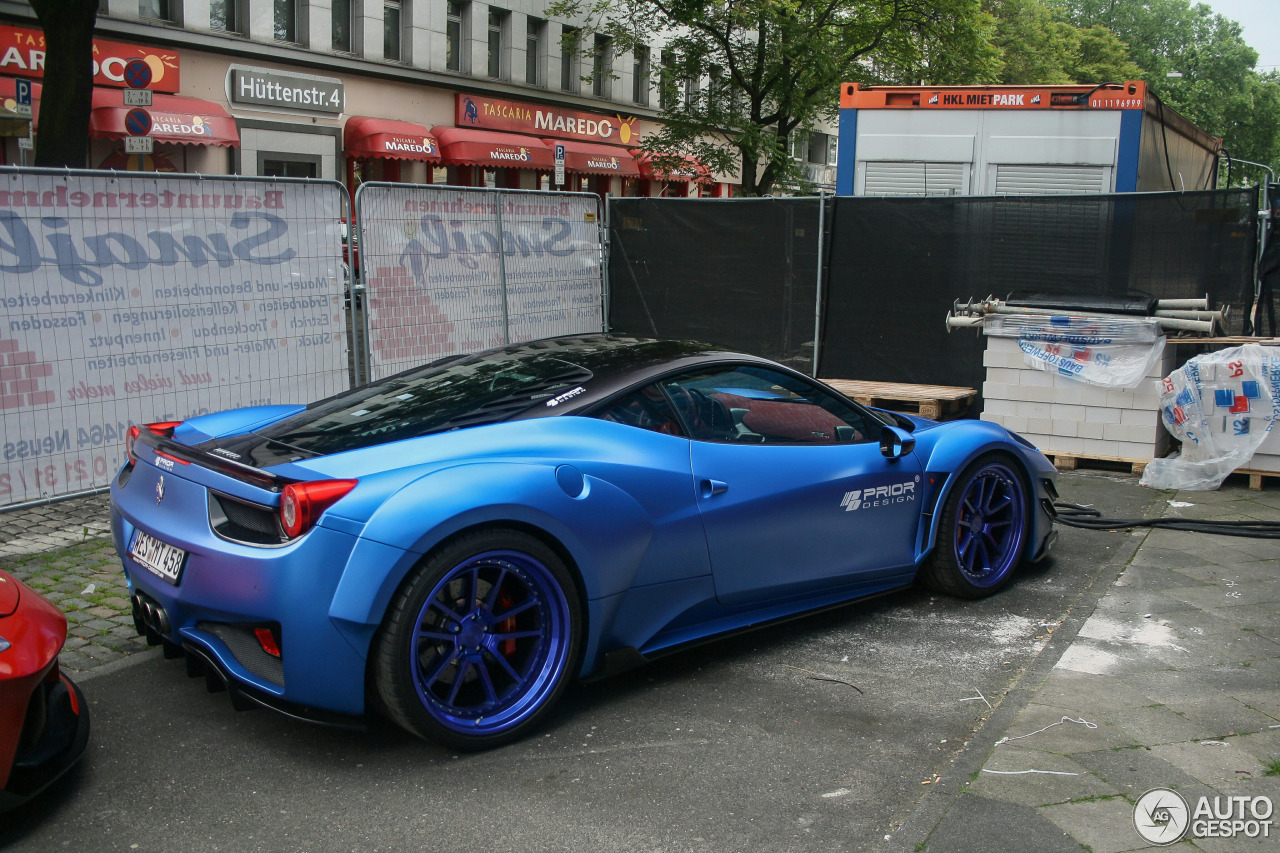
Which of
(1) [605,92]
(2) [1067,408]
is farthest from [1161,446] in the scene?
(1) [605,92]

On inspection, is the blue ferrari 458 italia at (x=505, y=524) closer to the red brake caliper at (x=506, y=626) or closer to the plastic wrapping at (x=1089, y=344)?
the red brake caliper at (x=506, y=626)

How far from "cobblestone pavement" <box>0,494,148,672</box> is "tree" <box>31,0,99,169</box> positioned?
7.13m

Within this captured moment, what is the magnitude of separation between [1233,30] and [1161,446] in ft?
268

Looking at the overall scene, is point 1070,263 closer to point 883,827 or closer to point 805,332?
point 805,332

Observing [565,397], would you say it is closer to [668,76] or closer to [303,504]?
[303,504]

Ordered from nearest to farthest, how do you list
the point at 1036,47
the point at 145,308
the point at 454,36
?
the point at 145,308 → the point at 454,36 → the point at 1036,47

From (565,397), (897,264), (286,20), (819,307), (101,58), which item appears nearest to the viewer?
(565,397)

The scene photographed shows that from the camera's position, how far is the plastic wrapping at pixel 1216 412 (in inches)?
302

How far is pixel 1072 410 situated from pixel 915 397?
48.0 inches

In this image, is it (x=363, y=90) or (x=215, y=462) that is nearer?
(x=215, y=462)

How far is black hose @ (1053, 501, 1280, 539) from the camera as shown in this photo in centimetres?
664

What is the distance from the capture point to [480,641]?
3.61m

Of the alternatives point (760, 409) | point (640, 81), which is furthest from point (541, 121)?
point (760, 409)

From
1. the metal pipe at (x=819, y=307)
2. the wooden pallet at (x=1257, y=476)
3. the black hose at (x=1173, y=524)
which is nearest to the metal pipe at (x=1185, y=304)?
the wooden pallet at (x=1257, y=476)
